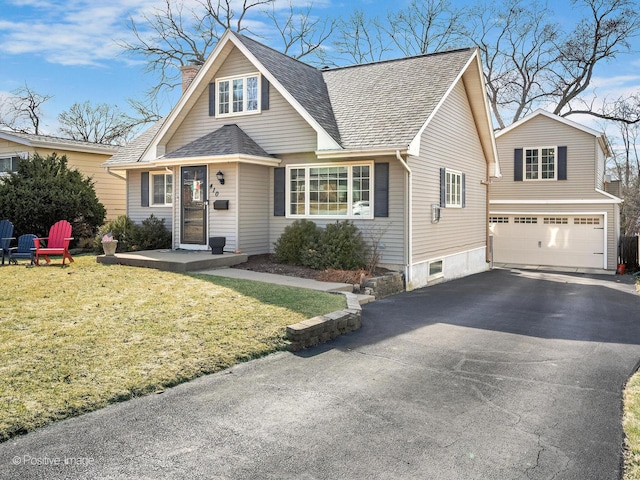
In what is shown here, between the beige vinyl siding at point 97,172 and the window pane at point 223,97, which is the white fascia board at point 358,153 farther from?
the beige vinyl siding at point 97,172

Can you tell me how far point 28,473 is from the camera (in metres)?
3.19

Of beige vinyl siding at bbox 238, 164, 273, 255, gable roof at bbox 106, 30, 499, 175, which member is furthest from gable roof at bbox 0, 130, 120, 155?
beige vinyl siding at bbox 238, 164, 273, 255

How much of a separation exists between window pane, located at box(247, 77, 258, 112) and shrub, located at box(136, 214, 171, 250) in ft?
13.8

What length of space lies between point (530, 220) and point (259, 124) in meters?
13.4

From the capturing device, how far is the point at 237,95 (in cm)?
1409

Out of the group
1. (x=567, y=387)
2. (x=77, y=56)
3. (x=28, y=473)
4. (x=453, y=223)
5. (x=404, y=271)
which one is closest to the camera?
(x=28, y=473)

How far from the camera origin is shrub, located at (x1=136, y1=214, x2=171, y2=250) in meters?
14.2

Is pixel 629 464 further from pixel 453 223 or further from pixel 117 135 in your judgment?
pixel 117 135

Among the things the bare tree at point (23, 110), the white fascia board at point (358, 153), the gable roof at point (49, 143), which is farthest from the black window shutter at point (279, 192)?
the bare tree at point (23, 110)

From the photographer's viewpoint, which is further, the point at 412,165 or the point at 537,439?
the point at 412,165

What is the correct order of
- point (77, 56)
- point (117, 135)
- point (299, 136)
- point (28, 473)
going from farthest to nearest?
point (117, 135)
point (77, 56)
point (299, 136)
point (28, 473)

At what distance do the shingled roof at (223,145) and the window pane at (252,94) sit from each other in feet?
2.20

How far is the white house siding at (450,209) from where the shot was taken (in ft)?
41.3

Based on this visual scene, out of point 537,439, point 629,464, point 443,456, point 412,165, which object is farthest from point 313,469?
point 412,165
